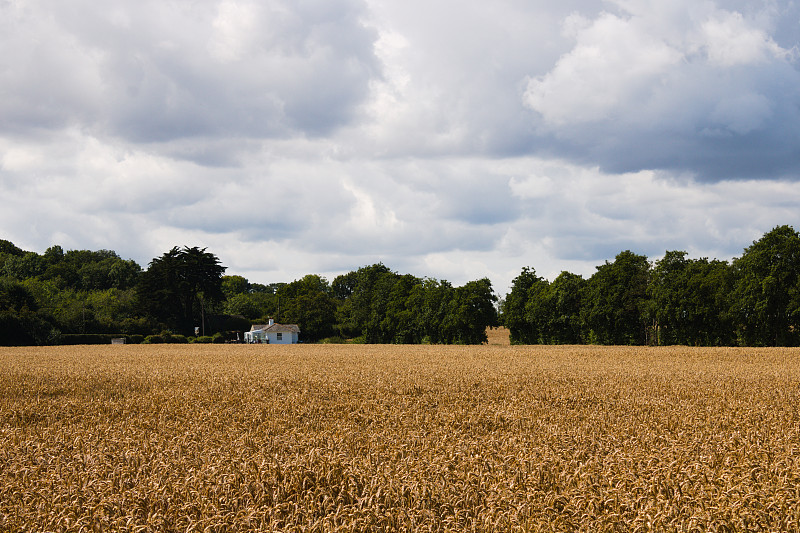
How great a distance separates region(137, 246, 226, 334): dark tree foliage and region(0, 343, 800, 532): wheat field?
96.1 metres

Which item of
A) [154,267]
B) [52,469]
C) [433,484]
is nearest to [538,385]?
[433,484]

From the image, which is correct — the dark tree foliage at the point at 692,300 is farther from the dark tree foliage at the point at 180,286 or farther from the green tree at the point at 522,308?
the dark tree foliage at the point at 180,286

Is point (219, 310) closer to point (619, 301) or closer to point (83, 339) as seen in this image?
point (83, 339)

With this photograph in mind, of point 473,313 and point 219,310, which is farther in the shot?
point 219,310

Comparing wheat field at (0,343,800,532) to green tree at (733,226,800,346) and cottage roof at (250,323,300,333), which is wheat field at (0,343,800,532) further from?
cottage roof at (250,323,300,333)

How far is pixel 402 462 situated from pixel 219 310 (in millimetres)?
143011

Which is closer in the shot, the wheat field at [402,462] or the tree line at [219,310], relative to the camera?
the wheat field at [402,462]

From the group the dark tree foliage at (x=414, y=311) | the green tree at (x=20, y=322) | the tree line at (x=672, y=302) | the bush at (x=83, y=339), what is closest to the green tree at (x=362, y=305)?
the dark tree foliage at (x=414, y=311)

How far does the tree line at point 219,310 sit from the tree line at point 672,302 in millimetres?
7862

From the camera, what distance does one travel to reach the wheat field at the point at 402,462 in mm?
6578

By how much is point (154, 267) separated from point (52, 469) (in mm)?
109862

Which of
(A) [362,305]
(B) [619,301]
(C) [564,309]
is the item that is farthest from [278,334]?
(B) [619,301]

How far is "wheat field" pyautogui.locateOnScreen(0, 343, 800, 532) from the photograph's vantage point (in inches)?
259

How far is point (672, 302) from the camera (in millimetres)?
66312
